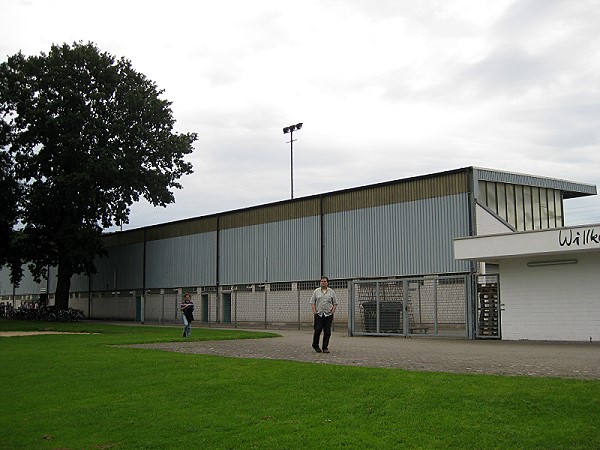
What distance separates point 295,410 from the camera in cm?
910

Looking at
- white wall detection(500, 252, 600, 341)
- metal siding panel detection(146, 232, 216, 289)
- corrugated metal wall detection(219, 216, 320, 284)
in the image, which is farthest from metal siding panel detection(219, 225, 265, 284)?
white wall detection(500, 252, 600, 341)

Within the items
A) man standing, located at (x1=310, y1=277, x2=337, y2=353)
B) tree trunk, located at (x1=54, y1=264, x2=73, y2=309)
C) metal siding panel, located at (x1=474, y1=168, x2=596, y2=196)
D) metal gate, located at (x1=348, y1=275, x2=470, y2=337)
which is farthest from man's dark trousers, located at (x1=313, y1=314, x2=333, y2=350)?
tree trunk, located at (x1=54, y1=264, x2=73, y2=309)

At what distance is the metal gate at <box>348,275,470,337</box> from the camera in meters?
23.5

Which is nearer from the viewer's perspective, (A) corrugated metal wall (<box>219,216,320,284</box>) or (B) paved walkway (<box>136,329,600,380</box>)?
(B) paved walkway (<box>136,329,600,380</box>)

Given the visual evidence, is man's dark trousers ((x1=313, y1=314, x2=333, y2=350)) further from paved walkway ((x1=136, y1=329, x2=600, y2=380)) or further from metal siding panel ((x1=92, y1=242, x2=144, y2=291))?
metal siding panel ((x1=92, y1=242, x2=144, y2=291))

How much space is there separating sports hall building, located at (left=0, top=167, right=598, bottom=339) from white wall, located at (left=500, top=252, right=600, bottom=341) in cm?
23

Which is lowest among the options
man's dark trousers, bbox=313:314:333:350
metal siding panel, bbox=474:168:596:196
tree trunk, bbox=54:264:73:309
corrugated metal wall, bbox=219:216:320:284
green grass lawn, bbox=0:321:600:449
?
green grass lawn, bbox=0:321:600:449

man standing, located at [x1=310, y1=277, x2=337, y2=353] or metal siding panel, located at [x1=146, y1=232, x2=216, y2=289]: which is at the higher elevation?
metal siding panel, located at [x1=146, y1=232, x2=216, y2=289]

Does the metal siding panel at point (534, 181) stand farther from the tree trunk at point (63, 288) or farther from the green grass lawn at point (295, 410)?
the tree trunk at point (63, 288)

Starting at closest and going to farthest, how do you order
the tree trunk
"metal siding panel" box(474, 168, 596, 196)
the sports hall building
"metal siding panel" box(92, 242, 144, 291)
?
the sports hall building → "metal siding panel" box(474, 168, 596, 196) → the tree trunk → "metal siding panel" box(92, 242, 144, 291)

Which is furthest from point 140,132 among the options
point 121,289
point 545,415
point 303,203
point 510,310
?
point 545,415

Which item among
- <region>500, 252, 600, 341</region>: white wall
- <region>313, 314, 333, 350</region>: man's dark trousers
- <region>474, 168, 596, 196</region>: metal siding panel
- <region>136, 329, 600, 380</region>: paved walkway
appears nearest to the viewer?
<region>136, 329, 600, 380</region>: paved walkway

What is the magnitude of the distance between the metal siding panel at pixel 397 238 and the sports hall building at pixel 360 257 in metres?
0.05

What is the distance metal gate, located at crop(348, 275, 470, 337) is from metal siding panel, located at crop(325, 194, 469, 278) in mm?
8007
